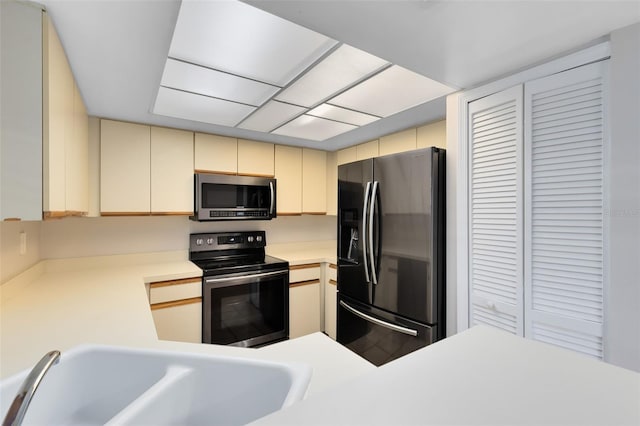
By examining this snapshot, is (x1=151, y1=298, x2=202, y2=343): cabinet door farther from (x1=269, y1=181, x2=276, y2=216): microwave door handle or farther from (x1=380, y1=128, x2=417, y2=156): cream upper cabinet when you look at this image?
(x1=380, y1=128, x2=417, y2=156): cream upper cabinet

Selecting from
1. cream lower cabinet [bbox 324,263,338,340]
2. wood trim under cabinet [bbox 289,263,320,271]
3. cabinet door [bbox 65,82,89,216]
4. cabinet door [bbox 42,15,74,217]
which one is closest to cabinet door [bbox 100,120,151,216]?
cabinet door [bbox 65,82,89,216]

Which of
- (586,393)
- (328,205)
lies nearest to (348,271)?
(328,205)

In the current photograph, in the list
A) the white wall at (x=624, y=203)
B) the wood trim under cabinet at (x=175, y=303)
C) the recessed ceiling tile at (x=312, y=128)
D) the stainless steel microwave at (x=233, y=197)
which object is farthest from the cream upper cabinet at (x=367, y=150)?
the wood trim under cabinet at (x=175, y=303)

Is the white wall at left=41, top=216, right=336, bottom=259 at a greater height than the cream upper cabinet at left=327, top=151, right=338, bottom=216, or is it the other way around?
the cream upper cabinet at left=327, top=151, right=338, bottom=216

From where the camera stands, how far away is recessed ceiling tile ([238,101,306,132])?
1.94 metres

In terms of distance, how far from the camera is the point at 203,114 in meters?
2.08

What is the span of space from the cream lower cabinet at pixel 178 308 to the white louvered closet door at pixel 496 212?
6.34 ft

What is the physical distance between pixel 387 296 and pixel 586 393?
170cm

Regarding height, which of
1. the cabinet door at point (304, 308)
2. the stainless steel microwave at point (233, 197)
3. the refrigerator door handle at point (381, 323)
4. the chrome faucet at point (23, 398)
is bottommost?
the cabinet door at point (304, 308)

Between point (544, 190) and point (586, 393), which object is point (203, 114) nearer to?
point (544, 190)

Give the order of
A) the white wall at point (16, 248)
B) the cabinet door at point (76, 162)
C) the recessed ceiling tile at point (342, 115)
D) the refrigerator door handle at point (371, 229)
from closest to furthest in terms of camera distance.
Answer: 1. the cabinet door at point (76, 162)
2. the white wall at point (16, 248)
3. the recessed ceiling tile at point (342, 115)
4. the refrigerator door handle at point (371, 229)

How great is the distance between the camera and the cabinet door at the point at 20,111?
38.0 inches

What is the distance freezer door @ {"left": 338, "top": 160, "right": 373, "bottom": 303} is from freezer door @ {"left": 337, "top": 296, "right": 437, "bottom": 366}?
119 millimetres

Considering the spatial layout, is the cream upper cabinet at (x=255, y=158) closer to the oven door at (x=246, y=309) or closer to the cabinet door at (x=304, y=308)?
the oven door at (x=246, y=309)
